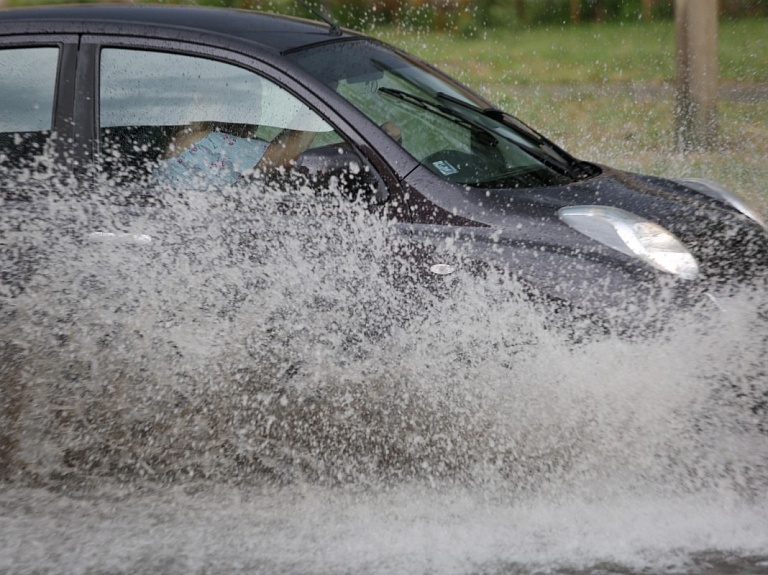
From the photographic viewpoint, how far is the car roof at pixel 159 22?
12.9ft

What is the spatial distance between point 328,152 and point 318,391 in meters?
0.89

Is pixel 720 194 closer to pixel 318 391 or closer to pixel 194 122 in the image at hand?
pixel 318 391

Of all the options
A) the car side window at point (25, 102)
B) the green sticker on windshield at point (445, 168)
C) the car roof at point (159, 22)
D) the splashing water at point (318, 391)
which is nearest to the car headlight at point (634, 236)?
the splashing water at point (318, 391)

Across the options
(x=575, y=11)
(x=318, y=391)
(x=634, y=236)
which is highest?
(x=575, y=11)

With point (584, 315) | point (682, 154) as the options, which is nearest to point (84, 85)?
point (584, 315)

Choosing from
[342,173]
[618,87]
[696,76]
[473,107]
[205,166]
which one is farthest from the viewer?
[618,87]

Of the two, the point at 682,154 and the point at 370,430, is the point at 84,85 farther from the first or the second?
the point at 682,154

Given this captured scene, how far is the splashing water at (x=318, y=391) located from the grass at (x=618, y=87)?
374cm

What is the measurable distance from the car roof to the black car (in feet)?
0.04

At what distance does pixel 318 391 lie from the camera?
369 centimetres

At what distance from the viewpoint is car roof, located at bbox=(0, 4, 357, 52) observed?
392 centimetres

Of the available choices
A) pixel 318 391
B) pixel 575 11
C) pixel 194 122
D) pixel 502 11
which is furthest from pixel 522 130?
pixel 502 11

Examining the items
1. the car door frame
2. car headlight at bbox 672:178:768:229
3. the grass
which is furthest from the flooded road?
the grass

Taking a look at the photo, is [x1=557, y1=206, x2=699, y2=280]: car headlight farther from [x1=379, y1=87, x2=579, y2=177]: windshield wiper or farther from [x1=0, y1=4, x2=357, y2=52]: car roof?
[x1=0, y1=4, x2=357, y2=52]: car roof
